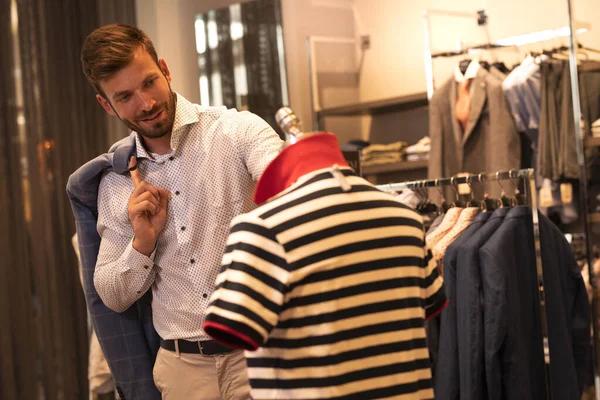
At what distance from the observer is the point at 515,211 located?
2.51 m

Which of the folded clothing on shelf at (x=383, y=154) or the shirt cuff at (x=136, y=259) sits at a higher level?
the folded clothing on shelf at (x=383, y=154)

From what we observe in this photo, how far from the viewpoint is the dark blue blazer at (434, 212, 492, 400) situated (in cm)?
249

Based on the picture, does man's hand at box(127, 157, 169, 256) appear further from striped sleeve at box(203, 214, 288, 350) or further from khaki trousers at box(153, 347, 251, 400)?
striped sleeve at box(203, 214, 288, 350)

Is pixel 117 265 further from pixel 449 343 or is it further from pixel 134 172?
pixel 449 343

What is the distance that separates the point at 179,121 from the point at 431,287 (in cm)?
74

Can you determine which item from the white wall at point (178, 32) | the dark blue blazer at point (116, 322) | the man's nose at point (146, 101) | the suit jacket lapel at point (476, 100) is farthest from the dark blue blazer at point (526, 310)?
the white wall at point (178, 32)

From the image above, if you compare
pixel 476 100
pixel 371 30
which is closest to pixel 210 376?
pixel 476 100

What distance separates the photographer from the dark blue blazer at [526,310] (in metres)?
2.38

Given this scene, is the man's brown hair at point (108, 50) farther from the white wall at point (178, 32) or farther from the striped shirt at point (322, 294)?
the white wall at point (178, 32)

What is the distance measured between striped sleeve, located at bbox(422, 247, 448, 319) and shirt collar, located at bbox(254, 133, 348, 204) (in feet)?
0.82

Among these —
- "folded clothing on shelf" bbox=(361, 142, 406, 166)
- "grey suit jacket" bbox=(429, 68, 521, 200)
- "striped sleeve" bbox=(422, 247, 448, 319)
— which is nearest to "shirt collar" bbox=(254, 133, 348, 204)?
"striped sleeve" bbox=(422, 247, 448, 319)

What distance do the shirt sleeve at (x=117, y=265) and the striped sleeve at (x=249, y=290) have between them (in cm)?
64

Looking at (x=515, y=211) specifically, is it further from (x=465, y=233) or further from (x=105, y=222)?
(x=105, y=222)

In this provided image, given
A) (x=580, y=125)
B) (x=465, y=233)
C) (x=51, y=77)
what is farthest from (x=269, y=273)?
(x=51, y=77)
